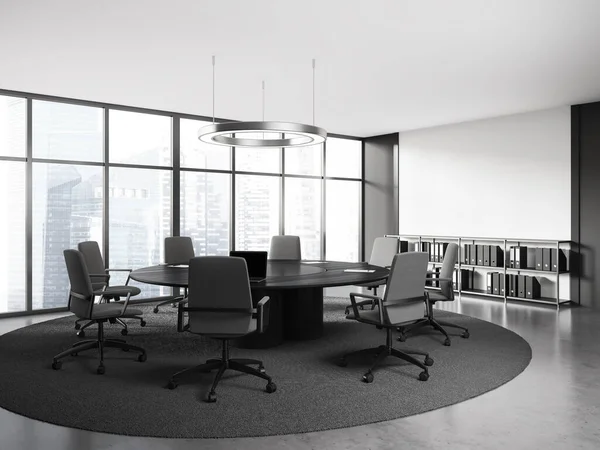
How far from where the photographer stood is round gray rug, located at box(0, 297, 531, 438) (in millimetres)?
3410

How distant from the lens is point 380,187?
11000mm

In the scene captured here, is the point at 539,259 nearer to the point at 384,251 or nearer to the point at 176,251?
the point at 384,251

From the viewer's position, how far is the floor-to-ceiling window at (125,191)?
713 centimetres

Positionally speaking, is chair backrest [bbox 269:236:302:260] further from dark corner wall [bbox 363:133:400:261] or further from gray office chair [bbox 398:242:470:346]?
dark corner wall [bbox 363:133:400:261]

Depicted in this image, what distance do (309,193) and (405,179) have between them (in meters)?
1.94

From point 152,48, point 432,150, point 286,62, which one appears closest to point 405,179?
point 432,150

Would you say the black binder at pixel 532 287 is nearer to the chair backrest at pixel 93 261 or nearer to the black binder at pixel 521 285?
the black binder at pixel 521 285

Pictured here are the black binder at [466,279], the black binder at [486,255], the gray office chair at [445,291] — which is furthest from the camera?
the black binder at [466,279]

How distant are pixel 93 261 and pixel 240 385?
110 inches

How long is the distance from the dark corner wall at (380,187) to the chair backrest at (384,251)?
11.5 ft

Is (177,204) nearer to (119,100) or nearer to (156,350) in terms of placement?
(119,100)

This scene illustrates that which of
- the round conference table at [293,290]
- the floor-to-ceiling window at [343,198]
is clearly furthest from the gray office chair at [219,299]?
the floor-to-ceiling window at [343,198]

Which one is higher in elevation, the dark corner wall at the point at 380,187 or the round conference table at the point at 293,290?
the dark corner wall at the point at 380,187

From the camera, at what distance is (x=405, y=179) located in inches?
417
